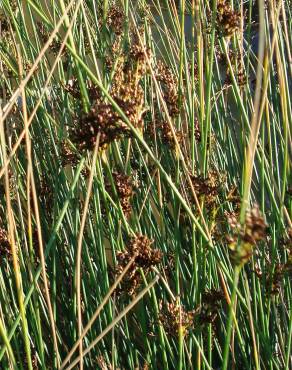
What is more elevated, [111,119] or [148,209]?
[111,119]

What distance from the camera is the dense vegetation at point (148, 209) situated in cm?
99

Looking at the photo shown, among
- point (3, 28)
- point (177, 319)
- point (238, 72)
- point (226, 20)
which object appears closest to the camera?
point (177, 319)

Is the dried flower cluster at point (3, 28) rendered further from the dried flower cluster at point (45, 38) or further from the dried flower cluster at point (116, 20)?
the dried flower cluster at point (116, 20)

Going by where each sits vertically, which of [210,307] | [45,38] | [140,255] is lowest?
[210,307]

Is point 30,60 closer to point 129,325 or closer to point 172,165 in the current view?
point 172,165

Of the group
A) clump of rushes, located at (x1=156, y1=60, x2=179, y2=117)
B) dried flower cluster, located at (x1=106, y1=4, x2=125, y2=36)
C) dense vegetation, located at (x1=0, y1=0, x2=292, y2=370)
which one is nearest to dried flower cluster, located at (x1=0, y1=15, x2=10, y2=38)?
dense vegetation, located at (x1=0, y1=0, x2=292, y2=370)

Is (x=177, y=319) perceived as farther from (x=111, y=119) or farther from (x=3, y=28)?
(x=3, y=28)

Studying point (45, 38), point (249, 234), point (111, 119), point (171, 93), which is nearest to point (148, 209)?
point (171, 93)

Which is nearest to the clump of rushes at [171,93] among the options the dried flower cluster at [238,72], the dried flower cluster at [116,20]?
the dried flower cluster at [238,72]

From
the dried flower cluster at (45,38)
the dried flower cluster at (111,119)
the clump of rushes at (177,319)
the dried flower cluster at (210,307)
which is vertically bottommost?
the dried flower cluster at (210,307)

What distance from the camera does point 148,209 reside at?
1.55m

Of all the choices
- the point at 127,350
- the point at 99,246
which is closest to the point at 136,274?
the point at 99,246

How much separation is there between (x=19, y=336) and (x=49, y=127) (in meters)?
0.49

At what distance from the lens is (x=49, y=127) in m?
1.50
